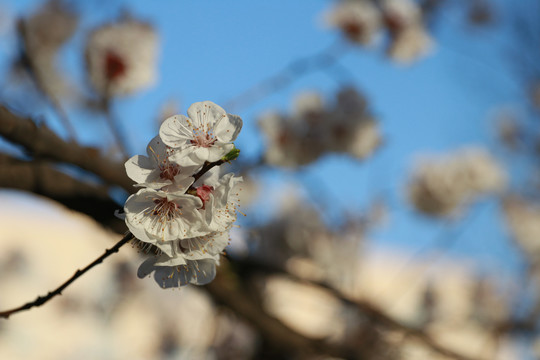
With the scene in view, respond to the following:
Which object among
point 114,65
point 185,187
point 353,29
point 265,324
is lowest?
point 185,187

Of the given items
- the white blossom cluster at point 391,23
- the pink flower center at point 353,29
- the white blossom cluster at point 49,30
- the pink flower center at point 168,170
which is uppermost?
the white blossom cluster at point 391,23

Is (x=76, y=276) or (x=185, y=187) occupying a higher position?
(x=185, y=187)

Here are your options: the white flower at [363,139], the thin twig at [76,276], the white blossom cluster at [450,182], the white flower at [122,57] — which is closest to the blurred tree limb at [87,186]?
the thin twig at [76,276]

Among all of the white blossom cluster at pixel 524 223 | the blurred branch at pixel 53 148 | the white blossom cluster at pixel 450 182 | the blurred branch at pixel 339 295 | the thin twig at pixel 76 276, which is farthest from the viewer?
the white blossom cluster at pixel 524 223

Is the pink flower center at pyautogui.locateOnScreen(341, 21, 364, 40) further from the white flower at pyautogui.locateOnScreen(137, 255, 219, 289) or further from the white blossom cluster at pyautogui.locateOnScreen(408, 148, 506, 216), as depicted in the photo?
the white flower at pyautogui.locateOnScreen(137, 255, 219, 289)

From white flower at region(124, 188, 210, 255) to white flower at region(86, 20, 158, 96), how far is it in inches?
49.9

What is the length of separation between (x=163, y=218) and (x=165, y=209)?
0.06ft

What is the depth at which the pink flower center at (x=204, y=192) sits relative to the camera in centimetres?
57

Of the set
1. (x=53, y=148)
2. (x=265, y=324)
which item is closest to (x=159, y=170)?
(x=53, y=148)

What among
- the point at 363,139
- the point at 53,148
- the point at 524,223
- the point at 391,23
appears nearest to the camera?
the point at 53,148

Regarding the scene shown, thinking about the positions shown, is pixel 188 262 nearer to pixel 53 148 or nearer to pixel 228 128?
pixel 228 128

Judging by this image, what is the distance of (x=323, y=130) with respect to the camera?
6.96 feet

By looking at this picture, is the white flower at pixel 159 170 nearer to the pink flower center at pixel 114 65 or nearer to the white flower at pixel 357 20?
the pink flower center at pixel 114 65

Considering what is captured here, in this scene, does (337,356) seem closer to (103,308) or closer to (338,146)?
(338,146)
